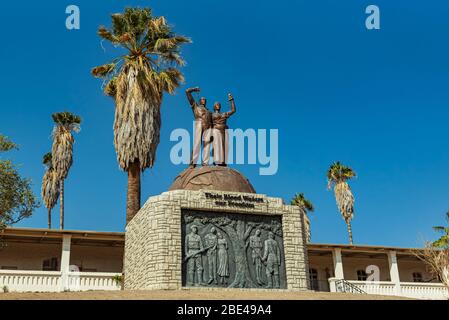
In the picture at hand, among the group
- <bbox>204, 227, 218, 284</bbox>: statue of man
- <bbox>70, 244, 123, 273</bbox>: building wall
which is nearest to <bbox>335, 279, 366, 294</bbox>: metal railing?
<bbox>204, 227, 218, 284</bbox>: statue of man

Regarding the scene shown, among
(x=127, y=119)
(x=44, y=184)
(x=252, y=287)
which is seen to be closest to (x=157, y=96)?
(x=127, y=119)

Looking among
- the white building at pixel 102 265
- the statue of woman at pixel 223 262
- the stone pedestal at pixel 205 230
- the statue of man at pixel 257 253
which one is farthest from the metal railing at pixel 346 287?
the statue of woman at pixel 223 262

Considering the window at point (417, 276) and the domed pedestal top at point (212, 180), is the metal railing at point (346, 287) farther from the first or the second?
the window at point (417, 276)

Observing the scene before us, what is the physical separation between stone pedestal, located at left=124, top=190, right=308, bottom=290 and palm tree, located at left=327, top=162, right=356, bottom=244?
21.9 m

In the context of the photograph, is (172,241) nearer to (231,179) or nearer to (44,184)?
(231,179)

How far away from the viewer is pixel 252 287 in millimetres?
17141

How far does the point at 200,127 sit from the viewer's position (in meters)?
20.0

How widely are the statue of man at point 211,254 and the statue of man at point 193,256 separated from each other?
0.73 ft

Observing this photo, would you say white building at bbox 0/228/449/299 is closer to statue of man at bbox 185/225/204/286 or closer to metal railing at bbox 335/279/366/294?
metal railing at bbox 335/279/366/294

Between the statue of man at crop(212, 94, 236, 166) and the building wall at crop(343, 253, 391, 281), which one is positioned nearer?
the statue of man at crop(212, 94, 236, 166)

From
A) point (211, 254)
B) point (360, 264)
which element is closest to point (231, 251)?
point (211, 254)

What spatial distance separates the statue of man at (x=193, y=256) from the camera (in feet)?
54.6

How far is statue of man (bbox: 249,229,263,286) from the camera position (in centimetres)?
1741
